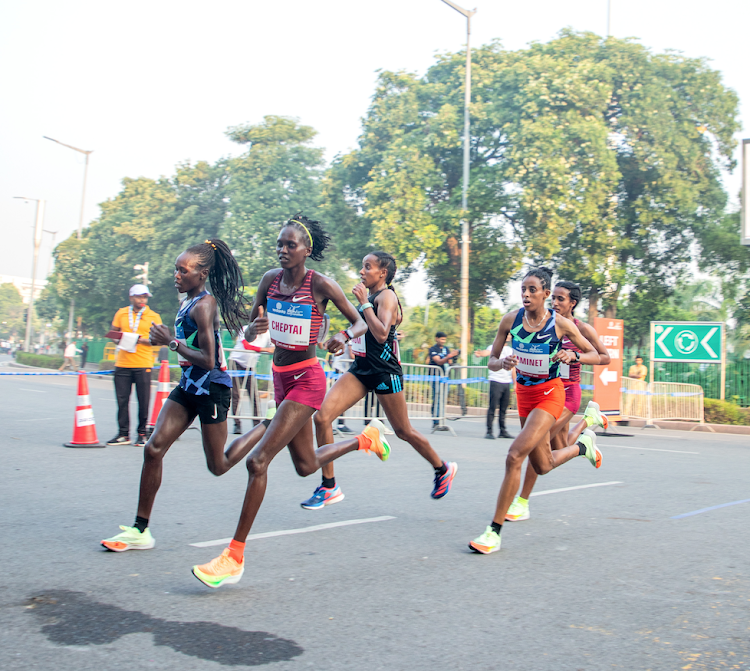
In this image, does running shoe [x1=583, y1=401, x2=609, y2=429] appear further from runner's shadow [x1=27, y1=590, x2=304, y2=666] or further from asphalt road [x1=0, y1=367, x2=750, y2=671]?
runner's shadow [x1=27, y1=590, x2=304, y2=666]

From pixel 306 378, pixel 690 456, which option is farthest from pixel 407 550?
pixel 690 456

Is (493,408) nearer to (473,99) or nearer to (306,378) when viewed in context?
(306,378)

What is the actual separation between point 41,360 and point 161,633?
177 feet

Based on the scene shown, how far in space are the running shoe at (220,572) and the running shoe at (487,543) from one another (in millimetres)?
1569

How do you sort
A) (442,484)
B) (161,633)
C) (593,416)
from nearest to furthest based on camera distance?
(161,633) < (442,484) < (593,416)

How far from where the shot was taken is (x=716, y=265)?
28.1 metres

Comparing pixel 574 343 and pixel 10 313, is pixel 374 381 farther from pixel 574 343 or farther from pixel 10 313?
pixel 10 313

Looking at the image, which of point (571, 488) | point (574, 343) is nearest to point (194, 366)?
point (574, 343)

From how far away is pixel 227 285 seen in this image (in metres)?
5.16

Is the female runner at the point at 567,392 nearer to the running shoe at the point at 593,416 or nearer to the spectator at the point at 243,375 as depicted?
the running shoe at the point at 593,416

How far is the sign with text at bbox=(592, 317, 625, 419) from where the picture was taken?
16828 mm

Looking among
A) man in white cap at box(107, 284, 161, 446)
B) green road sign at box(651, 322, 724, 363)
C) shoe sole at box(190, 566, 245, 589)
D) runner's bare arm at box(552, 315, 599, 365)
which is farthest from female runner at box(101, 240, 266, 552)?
green road sign at box(651, 322, 724, 363)

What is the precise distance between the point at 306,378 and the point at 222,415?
1.72ft

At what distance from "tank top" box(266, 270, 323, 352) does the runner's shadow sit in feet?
5.88
